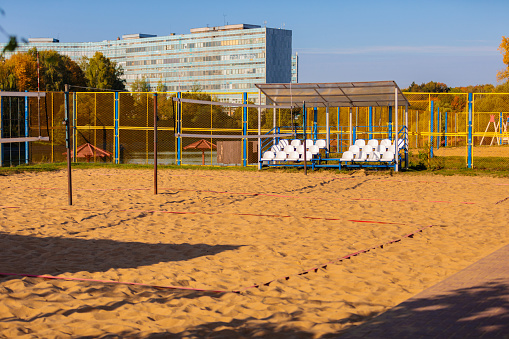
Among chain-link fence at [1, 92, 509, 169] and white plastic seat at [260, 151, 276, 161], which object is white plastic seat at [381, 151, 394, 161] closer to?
chain-link fence at [1, 92, 509, 169]

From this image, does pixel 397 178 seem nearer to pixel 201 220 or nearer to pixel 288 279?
pixel 201 220

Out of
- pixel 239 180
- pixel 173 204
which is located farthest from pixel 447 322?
pixel 239 180

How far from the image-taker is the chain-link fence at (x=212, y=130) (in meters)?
21.2

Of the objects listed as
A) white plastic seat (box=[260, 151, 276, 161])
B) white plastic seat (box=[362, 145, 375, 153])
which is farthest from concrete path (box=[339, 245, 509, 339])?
white plastic seat (box=[260, 151, 276, 161])

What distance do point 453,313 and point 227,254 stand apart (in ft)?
9.82

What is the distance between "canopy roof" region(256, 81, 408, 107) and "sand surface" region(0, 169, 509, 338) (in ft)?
20.3

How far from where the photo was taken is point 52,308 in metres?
4.59

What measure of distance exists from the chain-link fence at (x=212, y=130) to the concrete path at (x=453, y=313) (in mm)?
8667

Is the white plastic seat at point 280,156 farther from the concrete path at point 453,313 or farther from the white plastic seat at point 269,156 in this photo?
the concrete path at point 453,313

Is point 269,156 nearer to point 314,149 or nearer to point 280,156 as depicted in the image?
point 280,156

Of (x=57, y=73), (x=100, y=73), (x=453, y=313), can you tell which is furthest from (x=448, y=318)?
(x=100, y=73)

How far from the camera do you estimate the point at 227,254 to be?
21.7 feet

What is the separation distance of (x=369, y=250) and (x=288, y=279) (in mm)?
1658

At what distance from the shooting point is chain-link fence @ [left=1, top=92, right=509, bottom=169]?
69.7 ft
